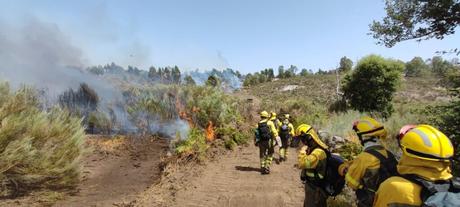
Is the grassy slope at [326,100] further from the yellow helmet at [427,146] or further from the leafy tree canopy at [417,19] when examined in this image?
the yellow helmet at [427,146]

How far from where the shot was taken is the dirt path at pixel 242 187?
29.0 ft

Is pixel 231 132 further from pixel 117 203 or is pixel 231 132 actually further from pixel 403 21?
pixel 403 21

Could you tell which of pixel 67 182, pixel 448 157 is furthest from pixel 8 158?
pixel 448 157

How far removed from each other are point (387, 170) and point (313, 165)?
1.46m

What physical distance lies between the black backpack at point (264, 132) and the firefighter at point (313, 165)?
5694 millimetres

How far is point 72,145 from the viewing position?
10547 mm

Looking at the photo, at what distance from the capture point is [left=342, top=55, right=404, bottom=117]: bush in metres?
24.5

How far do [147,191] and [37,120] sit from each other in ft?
10.7

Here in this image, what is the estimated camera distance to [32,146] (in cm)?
913

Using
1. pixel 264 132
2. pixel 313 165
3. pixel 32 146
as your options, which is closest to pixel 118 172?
pixel 32 146

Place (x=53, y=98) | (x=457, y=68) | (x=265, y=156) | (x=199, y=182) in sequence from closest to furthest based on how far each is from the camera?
(x=457, y=68) < (x=199, y=182) < (x=265, y=156) < (x=53, y=98)

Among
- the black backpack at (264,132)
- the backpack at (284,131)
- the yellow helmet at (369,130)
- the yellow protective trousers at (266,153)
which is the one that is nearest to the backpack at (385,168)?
the yellow helmet at (369,130)

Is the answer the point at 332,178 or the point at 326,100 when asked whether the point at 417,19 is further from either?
the point at 326,100

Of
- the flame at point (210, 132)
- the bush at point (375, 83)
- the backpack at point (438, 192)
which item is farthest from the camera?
the bush at point (375, 83)
